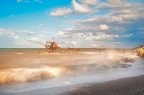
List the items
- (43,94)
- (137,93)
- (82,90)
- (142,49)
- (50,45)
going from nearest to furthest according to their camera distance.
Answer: (137,93) → (43,94) → (82,90) → (142,49) → (50,45)

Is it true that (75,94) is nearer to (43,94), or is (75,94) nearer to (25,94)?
(43,94)

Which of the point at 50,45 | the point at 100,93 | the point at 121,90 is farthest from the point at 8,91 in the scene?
the point at 50,45

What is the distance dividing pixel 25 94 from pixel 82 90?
3.89 metres

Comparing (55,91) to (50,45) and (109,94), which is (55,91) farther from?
(50,45)

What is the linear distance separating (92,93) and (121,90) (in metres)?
2.07

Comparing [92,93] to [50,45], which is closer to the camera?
[92,93]

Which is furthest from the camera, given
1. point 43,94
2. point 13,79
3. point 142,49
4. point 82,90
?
point 142,49

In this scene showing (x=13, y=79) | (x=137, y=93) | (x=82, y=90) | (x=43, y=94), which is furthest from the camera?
(x=13, y=79)

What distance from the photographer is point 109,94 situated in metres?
16.5

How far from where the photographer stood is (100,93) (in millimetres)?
17047

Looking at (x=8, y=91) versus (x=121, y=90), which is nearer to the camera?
(x=121, y=90)

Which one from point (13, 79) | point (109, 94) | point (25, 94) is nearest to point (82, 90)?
point (109, 94)

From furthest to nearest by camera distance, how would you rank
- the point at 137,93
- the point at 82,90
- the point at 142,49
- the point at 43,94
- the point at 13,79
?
1. the point at 142,49
2. the point at 13,79
3. the point at 82,90
4. the point at 43,94
5. the point at 137,93

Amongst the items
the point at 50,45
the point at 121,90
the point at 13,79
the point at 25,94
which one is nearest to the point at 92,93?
the point at 121,90
